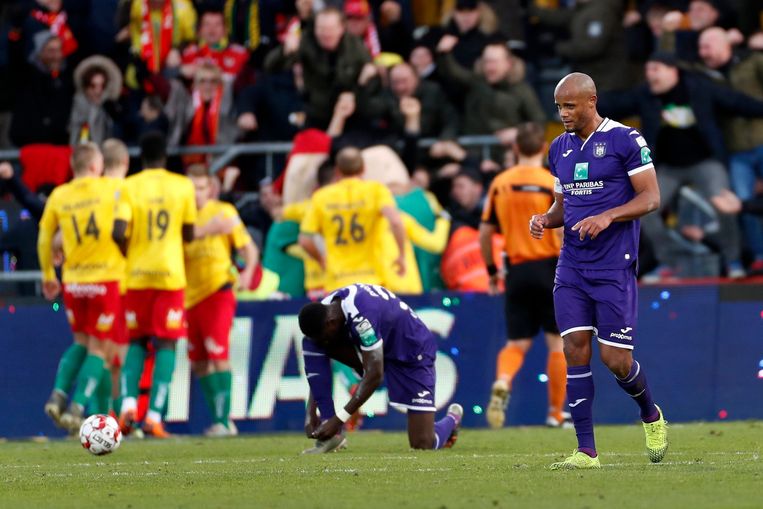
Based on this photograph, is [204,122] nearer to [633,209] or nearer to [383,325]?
[383,325]

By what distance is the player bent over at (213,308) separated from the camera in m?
15.9

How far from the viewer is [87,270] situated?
15500mm

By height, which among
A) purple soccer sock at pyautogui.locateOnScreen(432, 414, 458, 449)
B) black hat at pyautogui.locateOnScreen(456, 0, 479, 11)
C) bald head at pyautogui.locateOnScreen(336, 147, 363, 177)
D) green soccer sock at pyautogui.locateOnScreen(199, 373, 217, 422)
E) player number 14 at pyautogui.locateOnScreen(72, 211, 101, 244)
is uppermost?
black hat at pyautogui.locateOnScreen(456, 0, 479, 11)

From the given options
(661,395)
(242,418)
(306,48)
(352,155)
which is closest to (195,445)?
(242,418)

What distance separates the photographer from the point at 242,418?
639 inches

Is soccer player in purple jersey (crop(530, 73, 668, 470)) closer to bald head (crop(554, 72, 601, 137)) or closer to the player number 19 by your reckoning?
bald head (crop(554, 72, 601, 137))

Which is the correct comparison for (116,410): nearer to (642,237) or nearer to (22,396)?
(22,396)

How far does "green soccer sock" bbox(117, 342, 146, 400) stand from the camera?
15.2 meters

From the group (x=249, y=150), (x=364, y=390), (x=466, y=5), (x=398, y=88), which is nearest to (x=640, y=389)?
(x=364, y=390)

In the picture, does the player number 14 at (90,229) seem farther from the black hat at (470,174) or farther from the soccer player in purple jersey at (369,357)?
the black hat at (470,174)

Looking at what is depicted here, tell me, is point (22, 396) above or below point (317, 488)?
below

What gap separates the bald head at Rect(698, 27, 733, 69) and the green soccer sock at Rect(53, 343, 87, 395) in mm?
7242

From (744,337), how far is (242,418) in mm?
4844

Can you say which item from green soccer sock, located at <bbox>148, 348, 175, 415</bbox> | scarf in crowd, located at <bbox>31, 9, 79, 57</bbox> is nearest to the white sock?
green soccer sock, located at <bbox>148, 348, 175, 415</bbox>
